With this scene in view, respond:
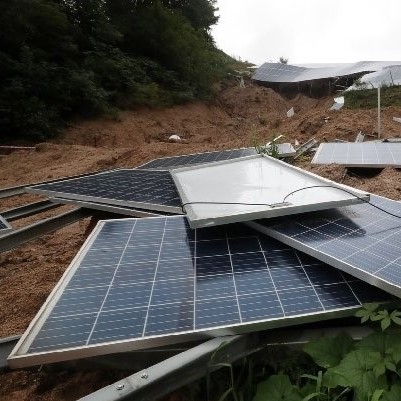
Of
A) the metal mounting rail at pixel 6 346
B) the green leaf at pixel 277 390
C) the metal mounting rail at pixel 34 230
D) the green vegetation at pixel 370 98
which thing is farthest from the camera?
the green vegetation at pixel 370 98

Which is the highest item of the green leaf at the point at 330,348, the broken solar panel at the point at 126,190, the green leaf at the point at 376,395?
the broken solar panel at the point at 126,190

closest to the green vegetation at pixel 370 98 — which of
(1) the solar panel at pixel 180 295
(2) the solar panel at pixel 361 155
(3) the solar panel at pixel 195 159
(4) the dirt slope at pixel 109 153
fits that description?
(4) the dirt slope at pixel 109 153

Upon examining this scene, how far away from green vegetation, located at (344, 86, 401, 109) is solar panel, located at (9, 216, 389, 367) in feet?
65.5

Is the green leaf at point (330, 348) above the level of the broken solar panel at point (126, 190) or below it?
below

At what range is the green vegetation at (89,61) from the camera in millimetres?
18031

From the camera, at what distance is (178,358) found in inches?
97.4

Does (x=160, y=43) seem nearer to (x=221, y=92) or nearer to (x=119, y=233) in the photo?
(x=221, y=92)

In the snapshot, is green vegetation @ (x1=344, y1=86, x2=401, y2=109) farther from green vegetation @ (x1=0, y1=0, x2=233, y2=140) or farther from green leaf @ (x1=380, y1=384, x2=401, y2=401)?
green leaf @ (x1=380, y1=384, x2=401, y2=401)

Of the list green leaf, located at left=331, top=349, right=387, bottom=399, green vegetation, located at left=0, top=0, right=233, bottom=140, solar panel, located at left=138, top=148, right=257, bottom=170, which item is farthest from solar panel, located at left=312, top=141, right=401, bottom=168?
green vegetation, located at left=0, top=0, right=233, bottom=140

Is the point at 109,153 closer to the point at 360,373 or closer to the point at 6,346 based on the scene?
the point at 6,346

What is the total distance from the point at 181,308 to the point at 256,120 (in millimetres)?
24700

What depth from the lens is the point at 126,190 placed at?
6.00m

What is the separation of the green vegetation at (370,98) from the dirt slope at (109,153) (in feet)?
9.90

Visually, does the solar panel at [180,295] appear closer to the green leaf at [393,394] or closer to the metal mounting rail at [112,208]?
the green leaf at [393,394]
